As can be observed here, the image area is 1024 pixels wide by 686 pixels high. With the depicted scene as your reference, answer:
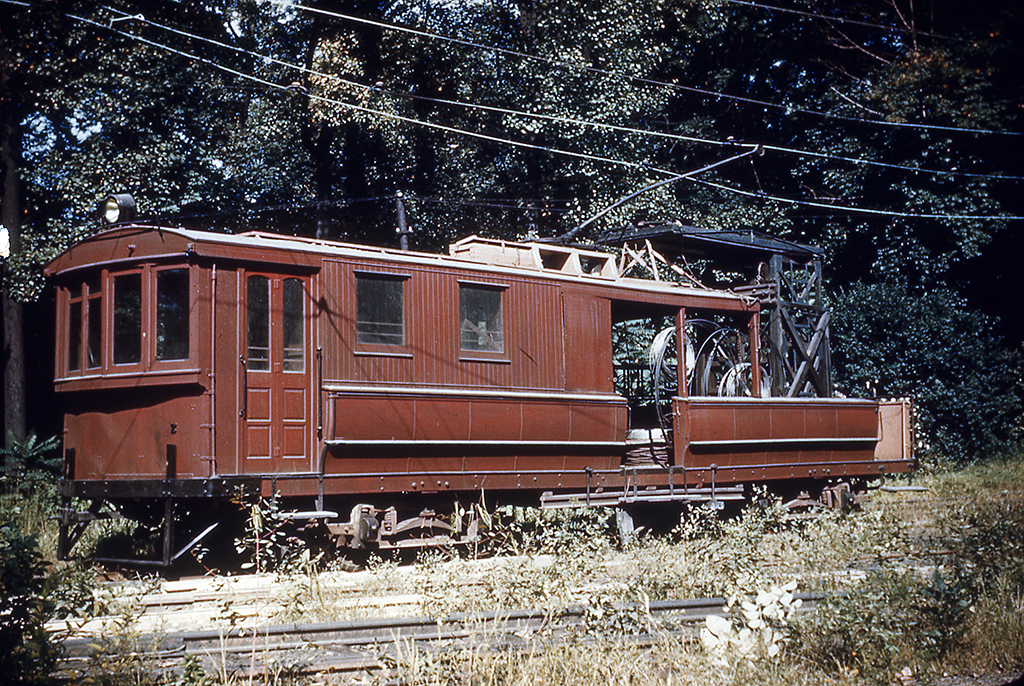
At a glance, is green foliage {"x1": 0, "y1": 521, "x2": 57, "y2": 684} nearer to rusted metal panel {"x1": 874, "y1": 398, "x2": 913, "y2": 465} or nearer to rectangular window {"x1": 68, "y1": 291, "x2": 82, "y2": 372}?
rectangular window {"x1": 68, "y1": 291, "x2": 82, "y2": 372}

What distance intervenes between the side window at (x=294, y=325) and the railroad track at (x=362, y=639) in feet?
13.7

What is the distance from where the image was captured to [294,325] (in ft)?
33.7

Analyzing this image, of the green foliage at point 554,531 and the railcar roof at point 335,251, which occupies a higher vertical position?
the railcar roof at point 335,251

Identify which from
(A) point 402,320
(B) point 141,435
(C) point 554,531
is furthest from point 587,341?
(B) point 141,435

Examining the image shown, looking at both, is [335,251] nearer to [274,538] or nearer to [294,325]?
[294,325]

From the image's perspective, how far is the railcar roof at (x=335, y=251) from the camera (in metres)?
9.89

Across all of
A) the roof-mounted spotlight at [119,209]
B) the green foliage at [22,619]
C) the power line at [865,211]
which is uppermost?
the power line at [865,211]

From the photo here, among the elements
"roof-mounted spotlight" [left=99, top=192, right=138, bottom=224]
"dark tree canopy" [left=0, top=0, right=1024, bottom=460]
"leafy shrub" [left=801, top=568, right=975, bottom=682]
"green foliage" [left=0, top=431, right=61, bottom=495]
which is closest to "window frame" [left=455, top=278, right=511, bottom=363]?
"roof-mounted spotlight" [left=99, top=192, right=138, bottom=224]

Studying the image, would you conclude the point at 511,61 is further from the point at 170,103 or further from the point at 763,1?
the point at 763,1

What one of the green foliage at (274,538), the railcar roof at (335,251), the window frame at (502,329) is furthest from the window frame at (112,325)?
the window frame at (502,329)

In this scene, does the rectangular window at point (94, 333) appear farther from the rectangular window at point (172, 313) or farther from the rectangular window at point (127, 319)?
the rectangular window at point (172, 313)

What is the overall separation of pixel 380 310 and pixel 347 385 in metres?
1.05

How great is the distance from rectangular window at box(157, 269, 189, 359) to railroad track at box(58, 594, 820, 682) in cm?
393

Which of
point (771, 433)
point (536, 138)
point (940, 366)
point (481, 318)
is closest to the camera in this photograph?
point (481, 318)
